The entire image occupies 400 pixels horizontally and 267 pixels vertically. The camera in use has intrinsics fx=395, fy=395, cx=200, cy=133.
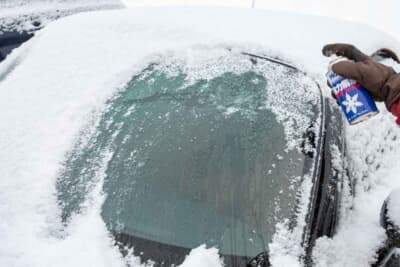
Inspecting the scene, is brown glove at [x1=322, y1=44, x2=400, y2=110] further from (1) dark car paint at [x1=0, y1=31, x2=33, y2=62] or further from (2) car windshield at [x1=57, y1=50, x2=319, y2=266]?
(1) dark car paint at [x1=0, y1=31, x2=33, y2=62]

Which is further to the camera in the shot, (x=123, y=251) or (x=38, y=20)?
(x=38, y=20)

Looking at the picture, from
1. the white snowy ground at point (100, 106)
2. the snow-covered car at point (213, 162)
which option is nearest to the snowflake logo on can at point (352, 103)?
the snow-covered car at point (213, 162)

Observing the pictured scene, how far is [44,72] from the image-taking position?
6.87ft

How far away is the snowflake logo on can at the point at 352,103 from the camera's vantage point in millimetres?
1530

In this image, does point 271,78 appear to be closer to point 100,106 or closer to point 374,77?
point 374,77

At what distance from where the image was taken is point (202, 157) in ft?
5.02

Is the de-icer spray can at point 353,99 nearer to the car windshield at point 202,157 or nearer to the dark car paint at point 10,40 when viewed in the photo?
the car windshield at point 202,157

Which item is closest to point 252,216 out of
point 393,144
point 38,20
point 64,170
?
point 64,170

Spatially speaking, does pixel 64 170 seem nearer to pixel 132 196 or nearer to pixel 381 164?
pixel 132 196

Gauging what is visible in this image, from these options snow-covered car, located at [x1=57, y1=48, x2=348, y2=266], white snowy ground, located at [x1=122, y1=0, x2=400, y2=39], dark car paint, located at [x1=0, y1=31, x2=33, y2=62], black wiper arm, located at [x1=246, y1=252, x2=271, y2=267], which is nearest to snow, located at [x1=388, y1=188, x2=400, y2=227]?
snow-covered car, located at [x1=57, y1=48, x2=348, y2=266]

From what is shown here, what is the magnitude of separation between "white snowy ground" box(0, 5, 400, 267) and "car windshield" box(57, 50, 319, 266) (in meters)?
0.08

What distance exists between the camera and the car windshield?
4.61 ft

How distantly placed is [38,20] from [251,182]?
271 centimetres

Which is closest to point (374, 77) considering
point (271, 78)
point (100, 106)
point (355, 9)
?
point (271, 78)
